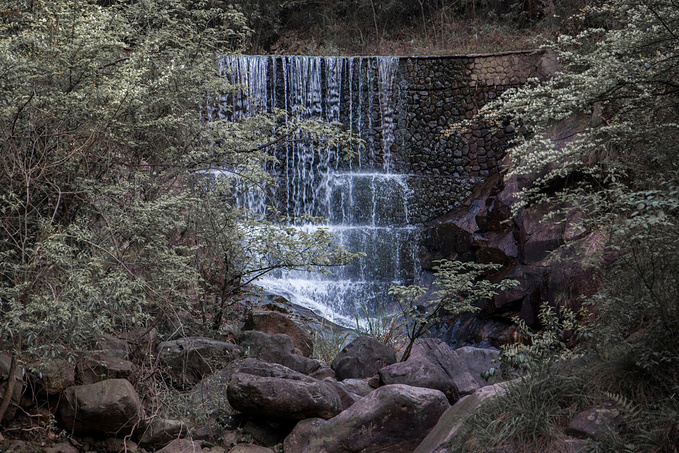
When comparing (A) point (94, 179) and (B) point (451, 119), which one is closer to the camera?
(A) point (94, 179)

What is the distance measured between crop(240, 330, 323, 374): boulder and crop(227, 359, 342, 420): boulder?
3.72 feet

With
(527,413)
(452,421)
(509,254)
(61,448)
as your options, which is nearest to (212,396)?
(61,448)

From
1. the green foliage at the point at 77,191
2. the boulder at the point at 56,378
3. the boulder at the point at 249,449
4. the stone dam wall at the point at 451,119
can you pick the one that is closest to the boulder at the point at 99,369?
the boulder at the point at 56,378

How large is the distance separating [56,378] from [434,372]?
2.97 m

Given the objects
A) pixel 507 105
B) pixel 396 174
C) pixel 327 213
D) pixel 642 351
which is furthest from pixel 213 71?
pixel 396 174

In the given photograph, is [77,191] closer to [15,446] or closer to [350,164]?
[15,446]

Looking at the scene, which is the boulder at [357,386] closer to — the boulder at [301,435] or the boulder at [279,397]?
the boulder at [279,397]

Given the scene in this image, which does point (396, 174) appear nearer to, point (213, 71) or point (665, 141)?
point (213, 71)

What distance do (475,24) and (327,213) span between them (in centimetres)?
761

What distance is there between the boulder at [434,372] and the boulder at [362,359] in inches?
24.6

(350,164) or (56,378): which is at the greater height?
(350,164)

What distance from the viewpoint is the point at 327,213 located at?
11867mm

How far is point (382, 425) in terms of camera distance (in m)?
4.05

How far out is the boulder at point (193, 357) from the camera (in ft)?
16.3
